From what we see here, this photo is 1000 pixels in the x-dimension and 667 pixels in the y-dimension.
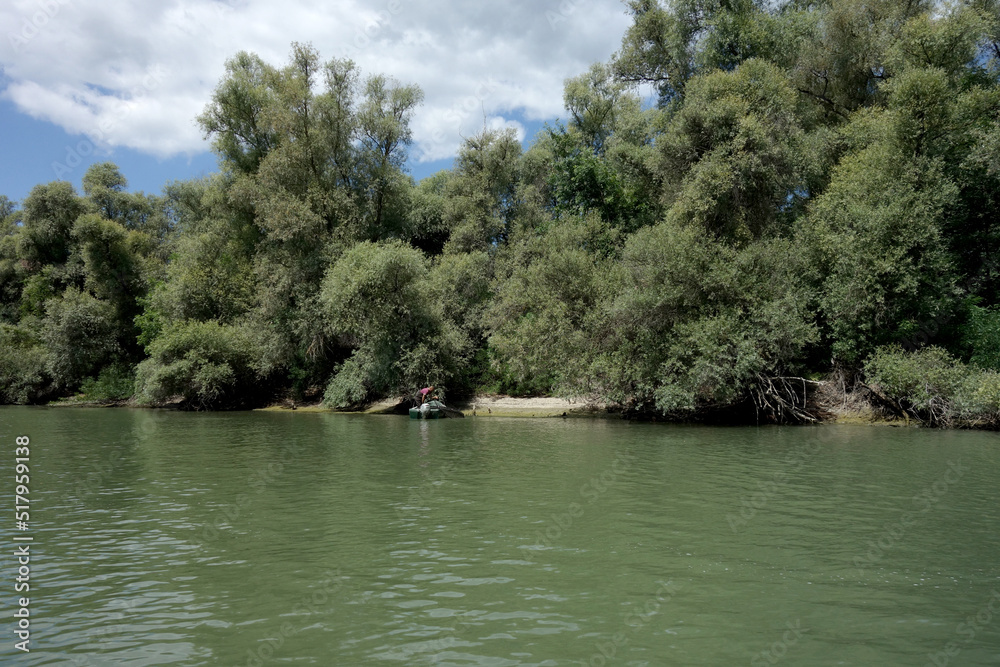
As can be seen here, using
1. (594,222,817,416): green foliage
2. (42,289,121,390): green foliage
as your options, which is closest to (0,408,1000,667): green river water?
(594,222,817,416): green foliage

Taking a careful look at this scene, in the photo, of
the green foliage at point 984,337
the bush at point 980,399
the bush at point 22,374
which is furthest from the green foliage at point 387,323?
the bush at point 22,374

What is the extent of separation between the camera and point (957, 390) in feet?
86.4

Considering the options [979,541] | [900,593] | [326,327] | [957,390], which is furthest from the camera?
[326,327]

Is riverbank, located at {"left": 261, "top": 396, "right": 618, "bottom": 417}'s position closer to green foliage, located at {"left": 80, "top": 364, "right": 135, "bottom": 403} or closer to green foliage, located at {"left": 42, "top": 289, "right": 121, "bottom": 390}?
green foliage, located at {"left": 80, "top": 364, "right": 135, "bottom": 403}

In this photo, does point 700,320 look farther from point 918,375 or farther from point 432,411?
point 432,411

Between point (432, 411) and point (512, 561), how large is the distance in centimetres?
2724

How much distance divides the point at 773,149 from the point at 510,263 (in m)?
19.4

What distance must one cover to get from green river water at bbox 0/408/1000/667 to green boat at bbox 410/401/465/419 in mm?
16744

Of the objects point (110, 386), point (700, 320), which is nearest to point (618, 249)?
point (700, 320)

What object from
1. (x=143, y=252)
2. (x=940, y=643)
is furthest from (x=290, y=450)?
(x=143, y=252)

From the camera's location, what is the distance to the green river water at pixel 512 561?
6551 mm

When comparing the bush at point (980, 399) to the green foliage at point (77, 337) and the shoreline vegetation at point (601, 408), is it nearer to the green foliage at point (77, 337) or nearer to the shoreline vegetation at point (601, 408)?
the shoreline vegetation at point (601, 408)

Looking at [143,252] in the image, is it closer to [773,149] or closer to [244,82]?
[244,82]

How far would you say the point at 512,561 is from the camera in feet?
30.3
